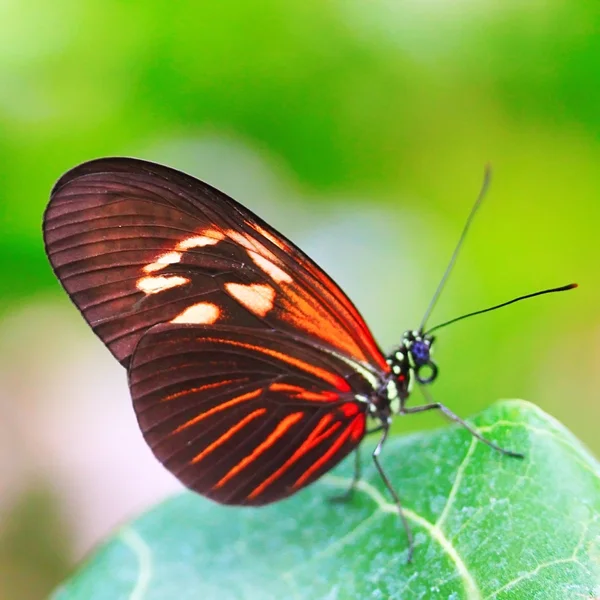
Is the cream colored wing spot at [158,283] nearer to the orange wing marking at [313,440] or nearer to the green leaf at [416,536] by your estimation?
the orange wing marking at [313,440]

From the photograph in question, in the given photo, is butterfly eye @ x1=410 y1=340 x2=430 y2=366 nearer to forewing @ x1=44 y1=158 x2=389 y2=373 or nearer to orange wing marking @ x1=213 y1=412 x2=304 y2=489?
forewing @ x1=44 y1=158 x2=389 y2=373

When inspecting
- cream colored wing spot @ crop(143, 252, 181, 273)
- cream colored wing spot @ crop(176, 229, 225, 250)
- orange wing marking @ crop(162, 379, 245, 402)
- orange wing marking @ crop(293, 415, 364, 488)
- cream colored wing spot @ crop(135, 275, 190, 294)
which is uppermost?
cream colored wing spot @ crop(176, 229, 225, 250)

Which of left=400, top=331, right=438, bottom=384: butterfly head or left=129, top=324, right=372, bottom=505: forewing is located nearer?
left=129, top=324, right=372, bottom=505: forewing

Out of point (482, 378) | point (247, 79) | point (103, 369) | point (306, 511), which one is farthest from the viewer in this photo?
point (103, 369)

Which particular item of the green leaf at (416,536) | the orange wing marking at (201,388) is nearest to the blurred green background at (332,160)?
the green leaf at (416,536)

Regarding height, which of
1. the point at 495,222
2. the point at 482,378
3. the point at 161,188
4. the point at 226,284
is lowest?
the point at 482,378

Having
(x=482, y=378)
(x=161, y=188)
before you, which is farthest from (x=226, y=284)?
(x=482, y=378)

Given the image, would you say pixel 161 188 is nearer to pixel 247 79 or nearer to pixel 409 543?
pixel 409 543

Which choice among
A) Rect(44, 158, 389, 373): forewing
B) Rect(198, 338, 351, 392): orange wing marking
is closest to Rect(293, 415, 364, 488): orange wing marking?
Rect(198, 338, 351, 392): orange wing marking
